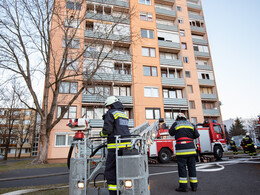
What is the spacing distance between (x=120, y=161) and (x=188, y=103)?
22.3 metres

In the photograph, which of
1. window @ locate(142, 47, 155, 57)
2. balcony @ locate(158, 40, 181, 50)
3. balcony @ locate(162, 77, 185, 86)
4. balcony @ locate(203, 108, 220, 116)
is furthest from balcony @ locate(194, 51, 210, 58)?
balcony @ locate(203, 108, 220, 116)

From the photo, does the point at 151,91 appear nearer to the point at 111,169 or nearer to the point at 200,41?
the point at 200,41

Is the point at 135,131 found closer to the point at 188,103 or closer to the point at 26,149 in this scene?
the point at 188,103

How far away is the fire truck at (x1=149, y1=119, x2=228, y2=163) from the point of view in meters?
12.0

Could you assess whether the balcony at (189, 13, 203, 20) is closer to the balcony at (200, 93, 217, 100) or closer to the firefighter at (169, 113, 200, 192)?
the balcony at (200, 93, 217, 100)

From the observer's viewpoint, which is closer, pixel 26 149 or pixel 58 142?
pixel 58 142

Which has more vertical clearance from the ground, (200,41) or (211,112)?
(200,41)

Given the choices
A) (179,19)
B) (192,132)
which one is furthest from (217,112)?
(192,132)

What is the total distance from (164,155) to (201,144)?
2886 mm

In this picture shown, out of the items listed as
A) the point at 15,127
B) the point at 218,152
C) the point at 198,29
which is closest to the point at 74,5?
the point at 218,152

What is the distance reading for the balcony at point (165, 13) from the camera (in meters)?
27.0

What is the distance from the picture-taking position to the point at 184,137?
475 cm

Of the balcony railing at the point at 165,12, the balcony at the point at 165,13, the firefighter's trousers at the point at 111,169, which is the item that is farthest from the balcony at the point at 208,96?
the firefighter's trousers at the point at 111,169

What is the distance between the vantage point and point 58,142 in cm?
1839
